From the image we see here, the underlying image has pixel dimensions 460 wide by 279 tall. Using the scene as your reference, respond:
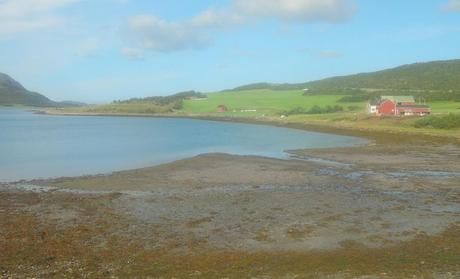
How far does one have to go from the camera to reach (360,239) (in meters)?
15.1

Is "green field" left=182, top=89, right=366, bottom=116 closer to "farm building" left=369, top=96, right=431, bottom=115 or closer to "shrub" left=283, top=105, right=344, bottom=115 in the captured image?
"shrub" left=283, top=105, right=344, bottom=115

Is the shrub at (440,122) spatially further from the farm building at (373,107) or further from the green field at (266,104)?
the green field at (266,104)

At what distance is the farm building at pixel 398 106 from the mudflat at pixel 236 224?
50322 mm

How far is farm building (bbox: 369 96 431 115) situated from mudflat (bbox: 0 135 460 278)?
5032 centimetres

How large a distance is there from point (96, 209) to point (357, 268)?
1120cm

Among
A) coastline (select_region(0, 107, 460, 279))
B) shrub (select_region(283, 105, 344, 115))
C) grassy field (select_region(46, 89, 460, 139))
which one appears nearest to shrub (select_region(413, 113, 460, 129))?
grassy field (select_region(46, 89, 460, 139))

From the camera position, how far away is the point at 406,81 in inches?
5659

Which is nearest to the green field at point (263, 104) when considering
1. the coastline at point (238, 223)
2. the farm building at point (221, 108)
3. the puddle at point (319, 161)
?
the farm building at point (221, 108)

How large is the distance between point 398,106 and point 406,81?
68.4m

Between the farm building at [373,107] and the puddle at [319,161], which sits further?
the farm building at [373,107]

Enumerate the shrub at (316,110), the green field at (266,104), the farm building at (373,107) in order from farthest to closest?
the green field at (266,104), the shrub at (316,110), the farm building at (373,107)

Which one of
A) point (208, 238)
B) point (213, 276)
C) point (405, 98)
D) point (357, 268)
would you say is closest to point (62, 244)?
point (208, 238)

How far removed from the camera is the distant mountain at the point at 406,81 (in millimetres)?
122175

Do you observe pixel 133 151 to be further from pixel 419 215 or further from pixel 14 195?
pixel 419 215
